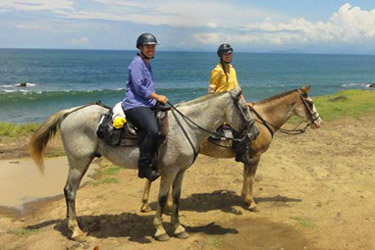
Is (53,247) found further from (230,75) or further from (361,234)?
(361,234)

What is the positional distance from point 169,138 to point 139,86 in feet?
3.13

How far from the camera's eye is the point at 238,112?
19.0 feet

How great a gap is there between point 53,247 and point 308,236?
429cm

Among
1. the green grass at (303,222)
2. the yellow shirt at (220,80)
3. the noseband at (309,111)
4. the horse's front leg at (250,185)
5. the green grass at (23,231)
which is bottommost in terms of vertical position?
the green grass at (23,231)

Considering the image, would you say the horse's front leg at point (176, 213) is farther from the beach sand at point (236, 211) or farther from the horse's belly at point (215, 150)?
the horse's belly at point (215, 150)

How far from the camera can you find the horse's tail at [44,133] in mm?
6301

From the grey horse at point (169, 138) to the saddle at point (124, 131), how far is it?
10 centimetres

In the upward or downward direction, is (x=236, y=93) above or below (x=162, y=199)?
above

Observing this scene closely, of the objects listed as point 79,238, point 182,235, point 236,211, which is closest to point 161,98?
point 182,235

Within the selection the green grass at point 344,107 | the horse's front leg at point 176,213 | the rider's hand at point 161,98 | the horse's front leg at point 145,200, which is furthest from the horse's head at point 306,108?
the green grass at point 344,107

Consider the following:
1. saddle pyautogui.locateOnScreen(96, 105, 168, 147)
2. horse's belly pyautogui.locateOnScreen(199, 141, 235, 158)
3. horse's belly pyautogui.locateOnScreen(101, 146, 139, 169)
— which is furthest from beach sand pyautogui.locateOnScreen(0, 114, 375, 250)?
saddle pyautogui.locateOnScreen(96, 105, 168, 147)

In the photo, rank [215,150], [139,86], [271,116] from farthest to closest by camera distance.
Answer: [271,116] < [215,150] < [139,86]

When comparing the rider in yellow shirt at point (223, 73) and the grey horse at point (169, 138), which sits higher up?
the rider in yellow shirt at point (223, 73)

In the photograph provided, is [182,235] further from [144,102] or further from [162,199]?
[144,102]
